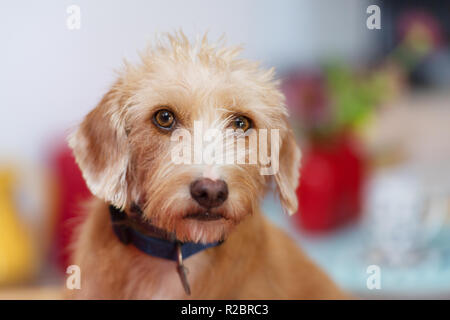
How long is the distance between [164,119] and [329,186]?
1.16 metres

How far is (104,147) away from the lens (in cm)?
81

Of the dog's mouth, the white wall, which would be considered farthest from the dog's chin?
the white wall

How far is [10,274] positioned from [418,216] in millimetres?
1256

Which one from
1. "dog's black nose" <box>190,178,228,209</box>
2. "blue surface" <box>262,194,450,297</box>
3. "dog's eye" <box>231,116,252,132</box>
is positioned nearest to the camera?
"dog's black nose" <box>190,178,228,209</box>

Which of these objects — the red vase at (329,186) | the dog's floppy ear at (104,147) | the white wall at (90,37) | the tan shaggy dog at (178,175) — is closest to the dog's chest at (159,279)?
the tan shaggy dog at (178,175)

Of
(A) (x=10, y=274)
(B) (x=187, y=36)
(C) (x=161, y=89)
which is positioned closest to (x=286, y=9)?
(B) (x=187, y=36)

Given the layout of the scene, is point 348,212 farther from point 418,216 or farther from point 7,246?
point 7,246

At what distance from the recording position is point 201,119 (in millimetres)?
798

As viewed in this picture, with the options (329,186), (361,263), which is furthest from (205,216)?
(329,186)

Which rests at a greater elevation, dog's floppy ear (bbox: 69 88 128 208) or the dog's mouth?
dog's floppy ear (bbox: 69 88 128 208)

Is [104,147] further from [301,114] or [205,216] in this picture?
[301,114]

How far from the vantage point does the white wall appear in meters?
0.90

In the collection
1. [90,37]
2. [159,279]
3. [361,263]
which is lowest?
[361,263]

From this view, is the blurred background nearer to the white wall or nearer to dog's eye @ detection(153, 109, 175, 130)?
the white wall
